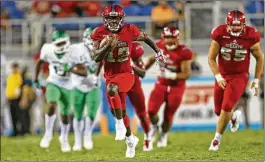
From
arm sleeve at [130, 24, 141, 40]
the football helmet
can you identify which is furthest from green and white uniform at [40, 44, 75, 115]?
arm sleeve at [130, 24, 141, 40]

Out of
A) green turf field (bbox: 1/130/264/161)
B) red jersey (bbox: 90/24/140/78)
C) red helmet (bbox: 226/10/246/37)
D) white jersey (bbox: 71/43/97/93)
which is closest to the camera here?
red jersey (bbox: 90/24/140/78)

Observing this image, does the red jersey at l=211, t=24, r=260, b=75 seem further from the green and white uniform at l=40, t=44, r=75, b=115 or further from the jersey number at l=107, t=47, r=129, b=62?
the green and white uniform at l=40, t=44, r=75, b=115

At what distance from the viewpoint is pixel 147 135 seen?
1530 centimetres

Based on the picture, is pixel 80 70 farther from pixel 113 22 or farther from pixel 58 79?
pixel 113 22

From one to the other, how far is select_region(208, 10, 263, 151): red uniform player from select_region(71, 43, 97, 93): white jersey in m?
3.81

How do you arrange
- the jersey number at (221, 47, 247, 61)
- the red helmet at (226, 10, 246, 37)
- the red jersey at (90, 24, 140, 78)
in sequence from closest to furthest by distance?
the red jersey at (90, 24, 140, 78) → the red helmet at (226, 10, 246, 37) → the jersey number at (221, 47, 247, 61)

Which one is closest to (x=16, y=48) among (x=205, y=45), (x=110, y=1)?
(x=110, y=1)

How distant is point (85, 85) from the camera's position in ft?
56.1

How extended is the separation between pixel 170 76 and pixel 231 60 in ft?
8.22

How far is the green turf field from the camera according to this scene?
12859mm

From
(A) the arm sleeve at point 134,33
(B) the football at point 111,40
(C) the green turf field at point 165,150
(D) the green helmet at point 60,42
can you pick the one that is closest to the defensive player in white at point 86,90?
(D) the green helmet at point 60,42

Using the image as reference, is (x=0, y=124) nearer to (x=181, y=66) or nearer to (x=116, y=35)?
(x=181, y=66)

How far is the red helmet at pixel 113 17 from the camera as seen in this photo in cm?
1200

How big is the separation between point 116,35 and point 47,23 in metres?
12.4
